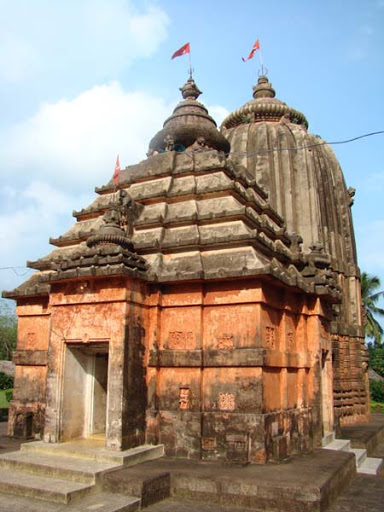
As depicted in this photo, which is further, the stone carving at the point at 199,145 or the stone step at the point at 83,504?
the stone carving at the point at 199,145

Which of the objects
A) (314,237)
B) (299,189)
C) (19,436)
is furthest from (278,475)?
(299,189)

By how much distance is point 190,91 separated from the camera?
55.0ft

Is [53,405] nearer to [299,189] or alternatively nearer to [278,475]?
[278,475]

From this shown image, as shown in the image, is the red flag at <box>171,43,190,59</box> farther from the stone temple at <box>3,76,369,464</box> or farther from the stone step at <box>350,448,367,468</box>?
the stone step at <box>350,448,367,468</box>

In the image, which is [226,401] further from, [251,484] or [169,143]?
[169,143]

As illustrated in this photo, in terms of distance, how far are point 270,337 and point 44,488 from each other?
5.53m

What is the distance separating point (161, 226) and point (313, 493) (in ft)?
23.4

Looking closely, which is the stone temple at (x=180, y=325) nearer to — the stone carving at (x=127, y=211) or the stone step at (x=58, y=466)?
the stone carving at (x=127, y=211)

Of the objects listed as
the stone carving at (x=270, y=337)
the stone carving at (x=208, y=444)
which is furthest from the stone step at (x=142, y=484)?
the stone carving at (x=270, y=337)

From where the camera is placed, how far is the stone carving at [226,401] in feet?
33.5

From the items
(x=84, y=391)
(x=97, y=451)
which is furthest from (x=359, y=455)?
(x=84, y=391)

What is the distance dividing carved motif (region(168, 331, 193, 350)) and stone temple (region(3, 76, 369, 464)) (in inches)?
1.2

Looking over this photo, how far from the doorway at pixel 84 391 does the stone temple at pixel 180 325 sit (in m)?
0.04

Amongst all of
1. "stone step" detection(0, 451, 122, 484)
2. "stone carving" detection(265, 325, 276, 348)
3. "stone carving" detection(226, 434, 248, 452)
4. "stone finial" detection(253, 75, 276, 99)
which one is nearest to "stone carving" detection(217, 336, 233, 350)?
"stone carving" detection(265, 325, 276, 348)
